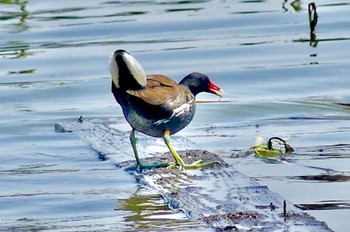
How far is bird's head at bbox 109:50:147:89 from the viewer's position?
7.67 meters

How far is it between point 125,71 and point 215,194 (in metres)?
1.09

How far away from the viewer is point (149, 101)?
7.91m

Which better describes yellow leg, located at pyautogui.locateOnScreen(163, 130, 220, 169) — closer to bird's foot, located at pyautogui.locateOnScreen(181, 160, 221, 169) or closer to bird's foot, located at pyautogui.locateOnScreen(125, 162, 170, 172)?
bird's foot, located at pyautogui.locateOnScreen(181, 160, 221, 169)

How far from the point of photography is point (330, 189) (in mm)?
7465

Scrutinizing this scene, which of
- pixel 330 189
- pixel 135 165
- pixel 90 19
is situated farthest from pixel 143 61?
pixel 330 189

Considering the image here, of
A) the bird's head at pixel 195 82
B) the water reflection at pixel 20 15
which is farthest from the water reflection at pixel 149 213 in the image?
the water reflection at pixel 20 15

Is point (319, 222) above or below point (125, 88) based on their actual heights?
below

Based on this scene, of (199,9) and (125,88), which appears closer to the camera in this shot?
(125,88)

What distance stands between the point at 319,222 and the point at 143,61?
24.4 feet

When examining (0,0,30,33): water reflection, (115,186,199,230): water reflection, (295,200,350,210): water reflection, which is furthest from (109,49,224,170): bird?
(0,0,30,33): water reflection

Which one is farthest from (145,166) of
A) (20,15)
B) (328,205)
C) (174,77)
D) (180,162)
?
(20,15)

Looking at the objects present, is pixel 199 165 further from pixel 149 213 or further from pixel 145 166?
pixel 149 213

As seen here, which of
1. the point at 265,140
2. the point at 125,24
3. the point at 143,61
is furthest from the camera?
the point at 125,24

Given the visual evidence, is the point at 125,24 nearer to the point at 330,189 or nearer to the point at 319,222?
the point at 330,189
